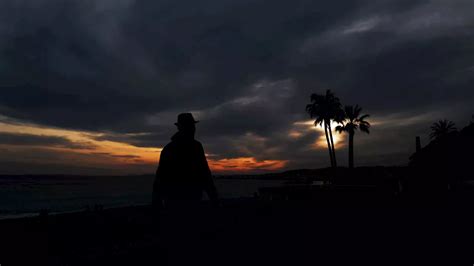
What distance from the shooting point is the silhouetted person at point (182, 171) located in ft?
15.4

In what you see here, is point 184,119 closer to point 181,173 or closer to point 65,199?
point 181,173

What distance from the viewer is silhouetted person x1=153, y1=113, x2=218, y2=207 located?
15.4ft

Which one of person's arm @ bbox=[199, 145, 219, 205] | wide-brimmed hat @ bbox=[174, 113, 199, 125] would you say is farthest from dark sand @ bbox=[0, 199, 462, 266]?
wide-brimmed hat @ bbox=[174, 113, 199, 125]

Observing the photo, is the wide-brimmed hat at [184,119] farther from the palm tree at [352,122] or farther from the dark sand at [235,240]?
the palm tree at [352,122]

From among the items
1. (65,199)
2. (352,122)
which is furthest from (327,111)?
(65,199)

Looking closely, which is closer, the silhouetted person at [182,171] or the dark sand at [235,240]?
the silhouetted person at [182,171]

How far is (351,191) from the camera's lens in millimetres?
19047

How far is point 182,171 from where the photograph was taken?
15.5 ft

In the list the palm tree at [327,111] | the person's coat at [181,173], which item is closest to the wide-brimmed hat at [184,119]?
the person's coat at [181,173]

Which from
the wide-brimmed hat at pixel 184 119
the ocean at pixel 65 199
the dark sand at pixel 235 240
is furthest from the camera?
the ocean at pixel 65 199

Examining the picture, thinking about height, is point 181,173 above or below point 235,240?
above

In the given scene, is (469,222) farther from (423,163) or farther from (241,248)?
A: (423,163)

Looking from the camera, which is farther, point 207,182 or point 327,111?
point 327,111

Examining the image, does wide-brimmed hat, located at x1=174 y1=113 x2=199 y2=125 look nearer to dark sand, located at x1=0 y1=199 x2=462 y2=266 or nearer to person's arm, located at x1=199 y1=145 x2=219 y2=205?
person's arm, located at x1=199 y1=145 x2=219 y2=205
